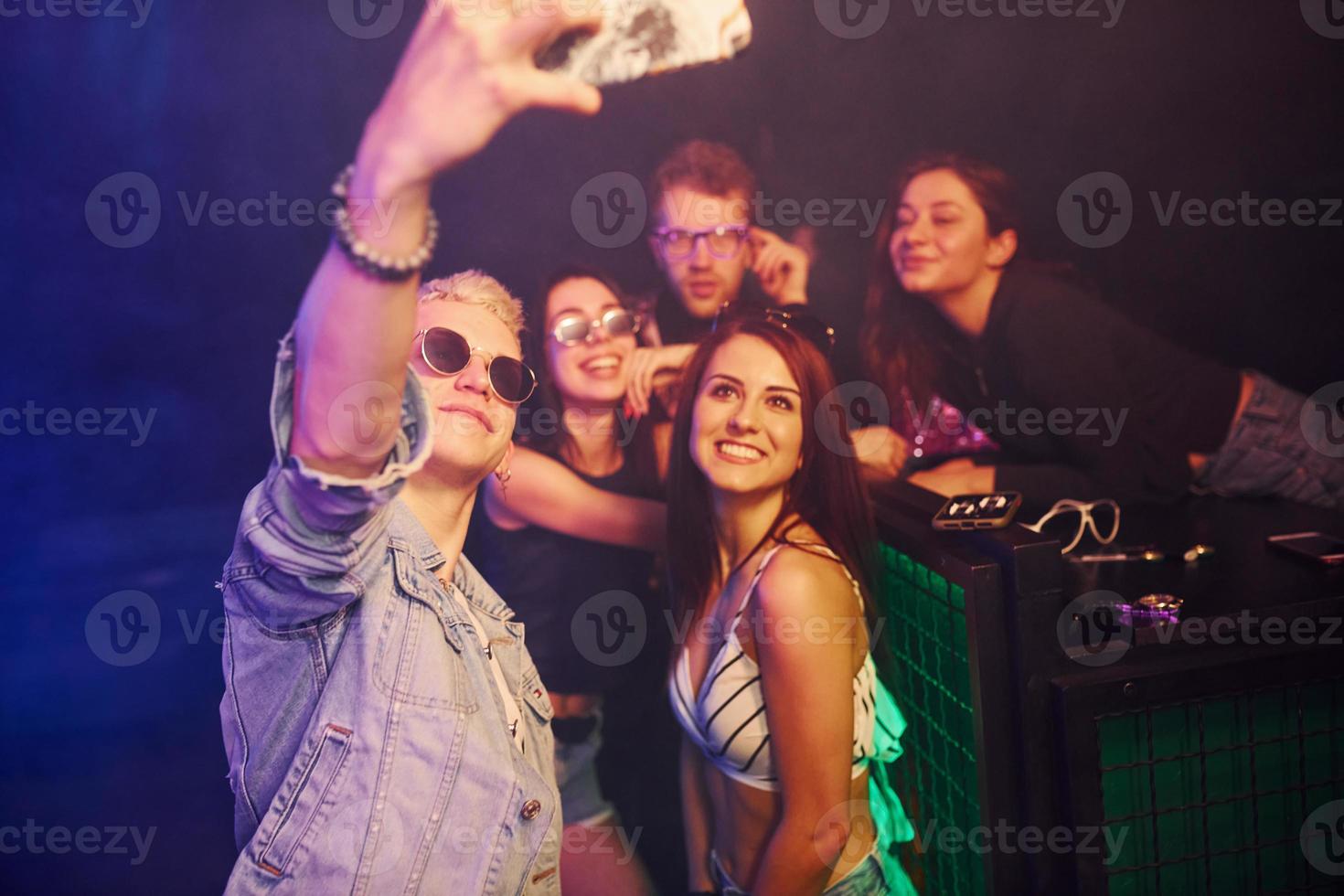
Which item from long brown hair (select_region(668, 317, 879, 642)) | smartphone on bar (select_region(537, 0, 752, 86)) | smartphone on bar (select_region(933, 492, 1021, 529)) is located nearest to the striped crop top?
long brown hair (select_region(668, 317, 879, 642))

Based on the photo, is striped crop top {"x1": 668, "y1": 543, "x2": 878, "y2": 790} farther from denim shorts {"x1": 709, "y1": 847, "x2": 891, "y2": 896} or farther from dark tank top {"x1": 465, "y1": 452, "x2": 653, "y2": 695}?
dark tank top {"x1": 465, "y1": 452, "x2": 653, "y2": 695}

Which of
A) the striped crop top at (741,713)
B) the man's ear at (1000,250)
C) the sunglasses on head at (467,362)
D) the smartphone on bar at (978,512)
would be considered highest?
the man's ear at (1000,250)

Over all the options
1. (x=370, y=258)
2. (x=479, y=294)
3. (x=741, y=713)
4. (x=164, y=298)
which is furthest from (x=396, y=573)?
(x=164, y=298)

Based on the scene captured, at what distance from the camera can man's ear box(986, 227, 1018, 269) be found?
252 centimetres

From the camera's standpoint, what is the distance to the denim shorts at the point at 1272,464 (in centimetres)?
252

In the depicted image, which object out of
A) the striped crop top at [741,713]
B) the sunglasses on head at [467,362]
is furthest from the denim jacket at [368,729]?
the striped crop top at [741,713]

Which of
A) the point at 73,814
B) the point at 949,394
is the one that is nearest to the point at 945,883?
the point at 949,394

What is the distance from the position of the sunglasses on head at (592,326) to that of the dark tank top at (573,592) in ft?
1.02

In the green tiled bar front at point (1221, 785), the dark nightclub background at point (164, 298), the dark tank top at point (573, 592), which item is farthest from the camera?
the dark tank top at point (573, 592)

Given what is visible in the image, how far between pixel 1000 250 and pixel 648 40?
1.26 m

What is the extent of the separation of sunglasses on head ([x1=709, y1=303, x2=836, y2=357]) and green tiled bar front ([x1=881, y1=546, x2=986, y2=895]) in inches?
21.7

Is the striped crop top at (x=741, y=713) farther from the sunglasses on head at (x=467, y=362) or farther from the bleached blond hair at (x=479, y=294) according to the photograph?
the bleached blond hair at (x=479, y=294)

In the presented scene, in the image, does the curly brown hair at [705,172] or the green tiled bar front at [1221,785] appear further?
the curly brown hair at [705,172]

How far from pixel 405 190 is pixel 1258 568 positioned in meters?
1.96
